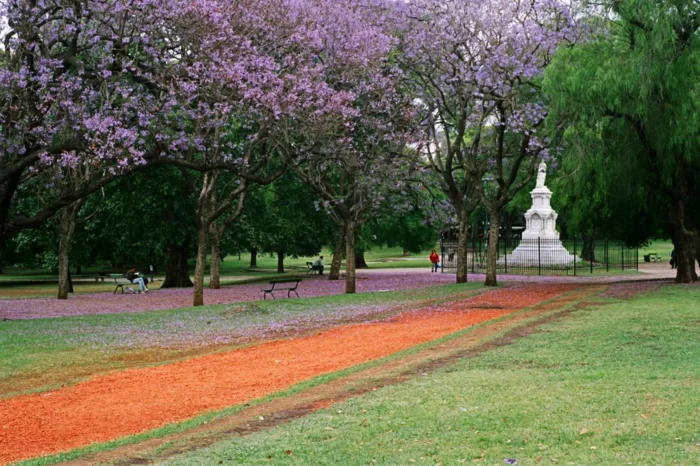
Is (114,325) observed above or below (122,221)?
below

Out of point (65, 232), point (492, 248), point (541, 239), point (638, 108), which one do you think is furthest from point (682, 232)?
point (65, 232)

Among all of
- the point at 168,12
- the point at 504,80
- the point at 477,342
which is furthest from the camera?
the point at 504,80

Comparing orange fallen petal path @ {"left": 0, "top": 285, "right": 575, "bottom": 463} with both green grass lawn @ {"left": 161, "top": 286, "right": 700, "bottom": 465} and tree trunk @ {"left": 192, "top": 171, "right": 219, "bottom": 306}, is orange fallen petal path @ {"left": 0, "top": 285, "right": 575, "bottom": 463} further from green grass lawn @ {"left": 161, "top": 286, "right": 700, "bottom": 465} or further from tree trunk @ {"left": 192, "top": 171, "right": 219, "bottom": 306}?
tree trunk @ {"left": 192, "top": 171, "right": 219, "bottom": 306}

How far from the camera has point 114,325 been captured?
20.9m

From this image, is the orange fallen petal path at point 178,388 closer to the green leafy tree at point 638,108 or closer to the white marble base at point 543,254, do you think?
the green leafy tree at point 638,108

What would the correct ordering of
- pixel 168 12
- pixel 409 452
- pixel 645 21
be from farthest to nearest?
pixel 645 21 → pixel 168 12 → pixel 409 452

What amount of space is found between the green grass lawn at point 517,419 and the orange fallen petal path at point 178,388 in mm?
2256

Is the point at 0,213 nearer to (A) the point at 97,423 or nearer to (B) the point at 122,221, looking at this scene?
(A) the point at 97,423

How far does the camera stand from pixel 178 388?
1232 cm

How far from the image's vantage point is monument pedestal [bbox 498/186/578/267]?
48031mm

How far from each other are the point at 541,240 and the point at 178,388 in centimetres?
3845

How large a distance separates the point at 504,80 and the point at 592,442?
22.2 metres

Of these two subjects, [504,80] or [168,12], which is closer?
[168,12]

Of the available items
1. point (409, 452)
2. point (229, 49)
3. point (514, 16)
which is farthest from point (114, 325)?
point (514, 16)
